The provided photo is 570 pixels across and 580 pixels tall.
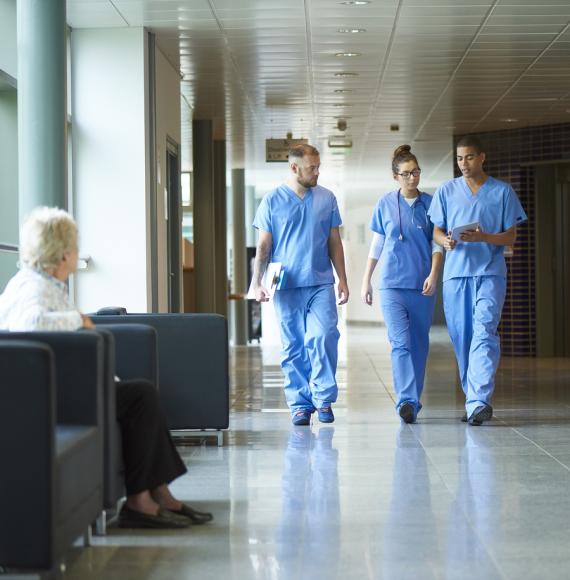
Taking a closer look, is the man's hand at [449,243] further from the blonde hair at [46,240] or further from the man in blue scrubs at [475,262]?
the blonde hair at [46,240]

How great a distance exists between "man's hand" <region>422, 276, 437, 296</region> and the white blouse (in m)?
3.19

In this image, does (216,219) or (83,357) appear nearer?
(83,357)

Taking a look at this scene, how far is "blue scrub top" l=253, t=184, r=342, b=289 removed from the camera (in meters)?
6.09

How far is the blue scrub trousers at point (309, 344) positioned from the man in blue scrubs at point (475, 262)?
2.18 ft

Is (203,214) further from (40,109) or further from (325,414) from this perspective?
(325,414)

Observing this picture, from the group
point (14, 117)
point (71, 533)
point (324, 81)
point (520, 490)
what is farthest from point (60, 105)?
point (324, 81)

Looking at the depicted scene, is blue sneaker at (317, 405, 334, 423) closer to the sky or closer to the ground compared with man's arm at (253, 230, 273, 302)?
closer to the ground

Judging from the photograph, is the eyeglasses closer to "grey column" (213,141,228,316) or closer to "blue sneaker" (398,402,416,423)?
"blue sneaker" (398,402,416,423)

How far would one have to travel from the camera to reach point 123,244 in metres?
8.19

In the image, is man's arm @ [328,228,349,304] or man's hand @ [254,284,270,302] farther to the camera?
man's arm @ [328,228,349,304]

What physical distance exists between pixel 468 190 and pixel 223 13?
2651 mm

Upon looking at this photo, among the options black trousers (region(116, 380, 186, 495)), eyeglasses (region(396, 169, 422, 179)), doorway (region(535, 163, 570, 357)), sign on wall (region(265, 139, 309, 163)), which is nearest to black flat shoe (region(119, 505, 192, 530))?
black trousers (region(116, 380, 186, 495))

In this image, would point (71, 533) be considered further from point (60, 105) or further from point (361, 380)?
point (361, 380)

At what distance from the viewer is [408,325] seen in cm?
619
